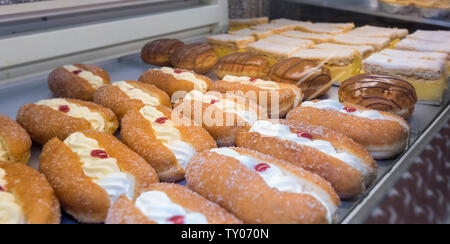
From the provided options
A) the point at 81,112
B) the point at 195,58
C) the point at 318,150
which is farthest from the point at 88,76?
the point at 318,150

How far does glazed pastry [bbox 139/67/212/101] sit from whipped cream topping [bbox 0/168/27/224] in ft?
4.44

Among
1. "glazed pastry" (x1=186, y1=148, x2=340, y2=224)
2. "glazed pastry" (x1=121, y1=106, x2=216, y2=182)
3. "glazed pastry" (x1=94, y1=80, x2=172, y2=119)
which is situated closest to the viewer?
"glazed pastry" (x1=186, y1=148, x2=340, y2=224)

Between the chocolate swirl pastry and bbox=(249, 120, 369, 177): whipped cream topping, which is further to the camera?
the chocolate swirl pastry

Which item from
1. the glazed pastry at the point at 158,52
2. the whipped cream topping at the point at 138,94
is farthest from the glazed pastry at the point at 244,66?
the whipped cream topping at the point at 138,94

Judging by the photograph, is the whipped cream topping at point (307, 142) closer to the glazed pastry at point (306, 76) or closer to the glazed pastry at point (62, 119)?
the glazed pastry at point (306, 76)

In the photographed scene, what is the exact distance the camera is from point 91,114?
7.23 ft

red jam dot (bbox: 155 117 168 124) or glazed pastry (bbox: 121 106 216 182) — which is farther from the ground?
red jam dot (bbox: 155 117 168 124)

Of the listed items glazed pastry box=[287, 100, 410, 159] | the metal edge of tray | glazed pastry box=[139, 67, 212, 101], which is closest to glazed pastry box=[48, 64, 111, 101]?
glazed pastry box=[139, 67, 212, 101]

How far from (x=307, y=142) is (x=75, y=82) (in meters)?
1.72

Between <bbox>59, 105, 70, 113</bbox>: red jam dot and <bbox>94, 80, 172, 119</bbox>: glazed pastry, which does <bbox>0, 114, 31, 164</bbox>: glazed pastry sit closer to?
<bbox>59, 105, 70, 113</bbox>: red jam dot

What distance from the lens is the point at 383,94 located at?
2.24 meters

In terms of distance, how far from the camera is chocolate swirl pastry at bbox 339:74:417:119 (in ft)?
7.22

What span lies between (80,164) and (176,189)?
474 millimetres

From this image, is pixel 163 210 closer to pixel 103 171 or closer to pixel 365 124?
pixel 103 171
